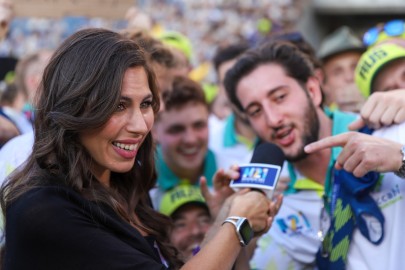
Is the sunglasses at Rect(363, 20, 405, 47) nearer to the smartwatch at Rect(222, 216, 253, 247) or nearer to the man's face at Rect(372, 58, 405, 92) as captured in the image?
the man's face at Rect(372, 58, 405, 92)

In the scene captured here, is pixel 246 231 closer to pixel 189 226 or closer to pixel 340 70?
pixel 189 226

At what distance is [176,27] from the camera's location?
24.2 feet

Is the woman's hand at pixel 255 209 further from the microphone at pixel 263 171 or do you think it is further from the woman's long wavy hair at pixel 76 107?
the woman's long wavy hair at pixel 76 107

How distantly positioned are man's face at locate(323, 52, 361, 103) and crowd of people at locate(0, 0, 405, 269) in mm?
809

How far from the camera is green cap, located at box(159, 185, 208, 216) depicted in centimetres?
372

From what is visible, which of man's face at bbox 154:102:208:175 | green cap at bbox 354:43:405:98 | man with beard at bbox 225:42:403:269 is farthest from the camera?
man's face at bbox 154:102:208:175

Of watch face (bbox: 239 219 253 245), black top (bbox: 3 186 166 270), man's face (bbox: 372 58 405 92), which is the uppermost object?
man's face (bbox: 372 58 405 92)

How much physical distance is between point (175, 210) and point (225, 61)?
1.88 m

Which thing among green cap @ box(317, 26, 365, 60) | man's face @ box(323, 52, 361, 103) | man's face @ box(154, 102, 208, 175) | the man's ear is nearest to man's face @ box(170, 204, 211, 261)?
man's face @ box(154, 102, 208, 175)

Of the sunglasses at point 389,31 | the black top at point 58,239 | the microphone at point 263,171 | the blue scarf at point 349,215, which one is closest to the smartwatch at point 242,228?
the microphone at point 263,171

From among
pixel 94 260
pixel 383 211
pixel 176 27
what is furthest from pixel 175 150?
pixel 176 27

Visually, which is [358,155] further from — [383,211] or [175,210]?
[175,210]

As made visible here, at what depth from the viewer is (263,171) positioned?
104 inches

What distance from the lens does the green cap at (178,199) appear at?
372cm
